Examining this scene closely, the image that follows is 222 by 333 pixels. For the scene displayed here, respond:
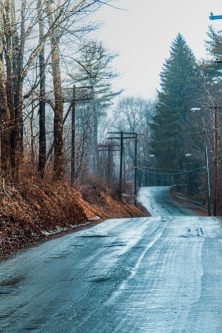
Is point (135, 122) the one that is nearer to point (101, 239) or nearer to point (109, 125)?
point (109, 125)

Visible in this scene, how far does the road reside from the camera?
24.5 feet

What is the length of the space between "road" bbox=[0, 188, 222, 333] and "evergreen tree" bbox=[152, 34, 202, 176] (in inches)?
2633

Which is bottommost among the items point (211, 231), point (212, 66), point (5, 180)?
point (211, 231)

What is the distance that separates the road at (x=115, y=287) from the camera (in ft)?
24.5

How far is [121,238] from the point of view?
17875mm

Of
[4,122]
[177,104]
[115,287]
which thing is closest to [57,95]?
[4,122]

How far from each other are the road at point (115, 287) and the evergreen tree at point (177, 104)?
6688 cm

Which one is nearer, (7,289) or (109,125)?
(7,289)

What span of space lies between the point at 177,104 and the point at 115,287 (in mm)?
77506

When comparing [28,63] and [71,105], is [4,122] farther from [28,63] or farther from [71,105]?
[71,105]

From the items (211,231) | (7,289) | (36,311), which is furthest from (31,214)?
(36,311)

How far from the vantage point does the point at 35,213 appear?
20.5 meters

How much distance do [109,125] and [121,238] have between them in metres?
105

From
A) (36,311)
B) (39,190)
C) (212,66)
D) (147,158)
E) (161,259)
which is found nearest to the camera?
(36,311)
